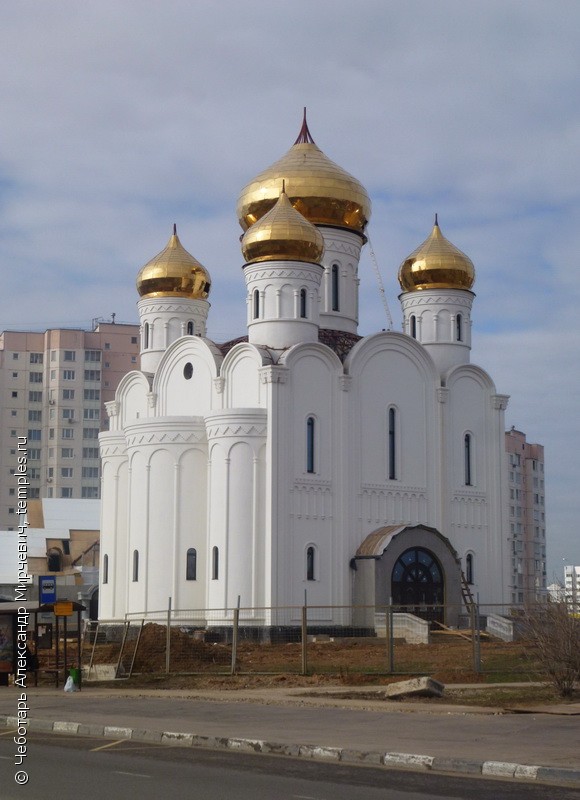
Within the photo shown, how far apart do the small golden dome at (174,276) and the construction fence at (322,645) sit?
1116cm

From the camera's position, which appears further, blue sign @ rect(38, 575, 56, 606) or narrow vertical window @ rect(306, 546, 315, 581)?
narrow vertical window @ rect(306, 546, 315, 581)

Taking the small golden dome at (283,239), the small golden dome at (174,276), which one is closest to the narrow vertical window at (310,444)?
the small golden dome at (283,239)

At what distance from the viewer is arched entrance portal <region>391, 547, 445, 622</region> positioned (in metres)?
35.5

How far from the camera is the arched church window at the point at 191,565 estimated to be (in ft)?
116

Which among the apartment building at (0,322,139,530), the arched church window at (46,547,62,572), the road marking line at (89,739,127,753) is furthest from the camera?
the apartment building at (0,322,139,530)

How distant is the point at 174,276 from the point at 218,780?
104 feet

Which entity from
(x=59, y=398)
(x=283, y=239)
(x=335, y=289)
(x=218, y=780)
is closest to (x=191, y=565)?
(x=283, y=239)

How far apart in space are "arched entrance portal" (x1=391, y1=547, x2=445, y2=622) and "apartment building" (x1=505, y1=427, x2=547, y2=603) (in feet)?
186

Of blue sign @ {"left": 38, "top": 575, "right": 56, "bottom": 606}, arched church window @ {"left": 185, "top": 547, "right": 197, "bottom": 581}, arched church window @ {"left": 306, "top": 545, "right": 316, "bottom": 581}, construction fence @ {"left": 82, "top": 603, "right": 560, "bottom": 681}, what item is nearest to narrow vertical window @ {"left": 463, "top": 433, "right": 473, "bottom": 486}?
construction fence @ {"left": 82, "top": 603, "right": 560, "bottom": 681}

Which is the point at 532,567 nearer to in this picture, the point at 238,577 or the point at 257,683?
the point at 238,577

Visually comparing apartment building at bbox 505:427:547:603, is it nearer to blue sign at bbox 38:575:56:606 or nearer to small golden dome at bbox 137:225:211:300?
small golden dome at bbox 137:225:211:300

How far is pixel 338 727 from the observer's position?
15.2 meters

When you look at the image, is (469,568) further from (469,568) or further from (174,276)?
(174,276)

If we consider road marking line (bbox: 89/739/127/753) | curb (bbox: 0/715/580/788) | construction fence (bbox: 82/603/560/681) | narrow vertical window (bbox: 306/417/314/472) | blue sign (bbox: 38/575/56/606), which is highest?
narrow vertical window (bbox: 306/417/314/472)
